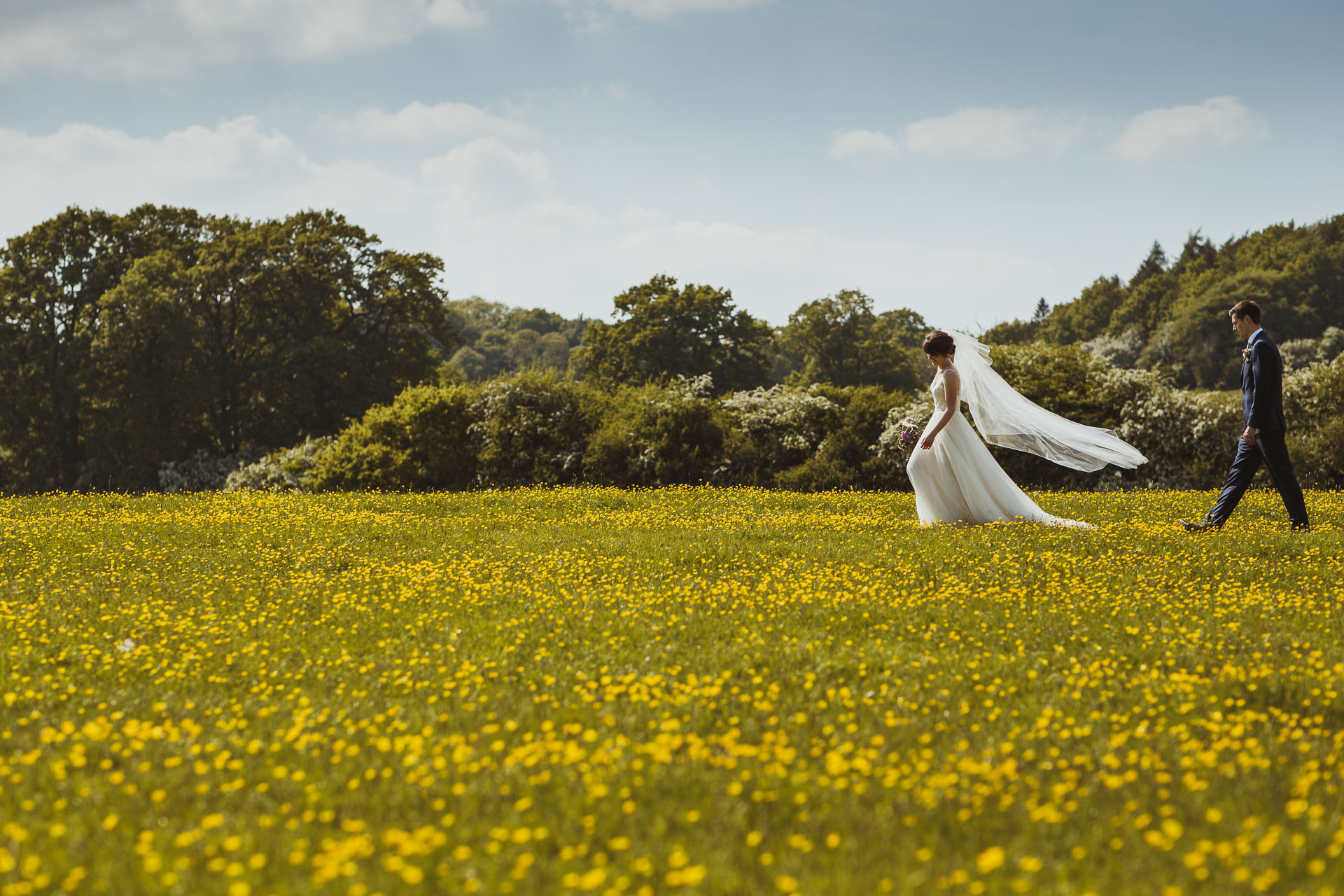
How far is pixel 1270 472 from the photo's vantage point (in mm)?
10938

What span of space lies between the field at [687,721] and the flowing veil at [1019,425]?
11.7 ft

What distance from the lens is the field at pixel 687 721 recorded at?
3428 mm

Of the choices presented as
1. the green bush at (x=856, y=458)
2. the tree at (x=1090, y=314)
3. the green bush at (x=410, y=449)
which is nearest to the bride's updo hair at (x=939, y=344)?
the green bush at (x=856, y=458)

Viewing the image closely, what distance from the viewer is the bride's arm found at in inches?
495

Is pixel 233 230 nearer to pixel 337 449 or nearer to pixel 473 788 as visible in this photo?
pixel 337 449

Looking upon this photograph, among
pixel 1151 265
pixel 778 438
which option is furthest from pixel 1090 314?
pixel 778 438

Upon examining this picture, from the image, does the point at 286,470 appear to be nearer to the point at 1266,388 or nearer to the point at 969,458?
the point at 969,458

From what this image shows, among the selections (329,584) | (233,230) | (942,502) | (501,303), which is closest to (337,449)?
(329,584)

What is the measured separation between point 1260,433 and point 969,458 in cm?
378

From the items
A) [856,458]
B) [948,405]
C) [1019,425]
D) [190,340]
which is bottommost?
[856,458]

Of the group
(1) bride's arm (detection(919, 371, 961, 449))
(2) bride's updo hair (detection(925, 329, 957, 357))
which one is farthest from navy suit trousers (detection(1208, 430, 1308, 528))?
(2) bride's updo hair (detection(925, 329, 957, 357))

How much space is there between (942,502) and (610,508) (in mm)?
6437

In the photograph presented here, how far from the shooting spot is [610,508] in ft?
53.3

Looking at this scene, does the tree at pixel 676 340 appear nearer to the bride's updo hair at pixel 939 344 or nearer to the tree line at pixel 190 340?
the tree line at pixel 190 340
